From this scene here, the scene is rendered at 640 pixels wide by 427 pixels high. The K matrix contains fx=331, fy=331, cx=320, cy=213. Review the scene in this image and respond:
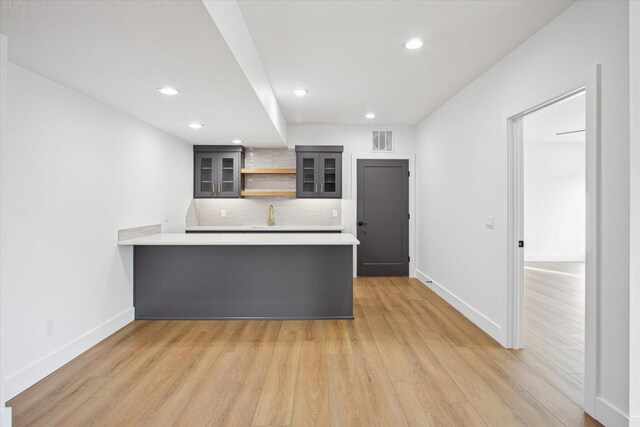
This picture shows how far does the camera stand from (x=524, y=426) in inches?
75.4

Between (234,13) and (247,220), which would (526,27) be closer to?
(234,13)

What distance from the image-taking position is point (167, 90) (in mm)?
2814

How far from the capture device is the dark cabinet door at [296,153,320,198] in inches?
219

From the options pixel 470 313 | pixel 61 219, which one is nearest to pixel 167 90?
pixel 61 219

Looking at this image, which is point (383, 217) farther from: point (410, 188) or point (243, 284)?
point (243, 284)

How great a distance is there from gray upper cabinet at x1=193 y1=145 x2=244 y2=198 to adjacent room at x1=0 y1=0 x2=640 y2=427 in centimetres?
42

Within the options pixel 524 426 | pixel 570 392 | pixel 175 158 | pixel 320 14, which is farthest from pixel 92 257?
pixel 570 392

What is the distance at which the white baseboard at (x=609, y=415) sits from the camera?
5.98ft

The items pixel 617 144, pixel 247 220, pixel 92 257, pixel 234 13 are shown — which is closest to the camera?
pixel 617 144

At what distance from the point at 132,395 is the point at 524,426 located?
247 cm

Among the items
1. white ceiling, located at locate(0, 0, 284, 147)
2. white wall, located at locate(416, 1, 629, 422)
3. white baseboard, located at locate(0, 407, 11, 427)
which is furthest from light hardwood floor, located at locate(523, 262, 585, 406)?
white baseboard, located at locate(0, 407, 11, 427)

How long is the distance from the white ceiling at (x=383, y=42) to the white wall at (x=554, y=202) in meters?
4.57

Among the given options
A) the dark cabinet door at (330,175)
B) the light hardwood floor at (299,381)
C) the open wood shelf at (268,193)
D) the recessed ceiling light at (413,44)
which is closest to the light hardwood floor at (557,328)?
the light hardwood floor at (299,381)

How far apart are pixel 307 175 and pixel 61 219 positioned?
3562mm
